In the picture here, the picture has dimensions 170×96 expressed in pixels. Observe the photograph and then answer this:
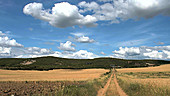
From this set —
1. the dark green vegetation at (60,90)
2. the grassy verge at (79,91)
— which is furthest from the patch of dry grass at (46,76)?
the grassy verge at (79,91)

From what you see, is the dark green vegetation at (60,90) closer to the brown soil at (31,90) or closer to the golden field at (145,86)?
the brown soil at (31,90)

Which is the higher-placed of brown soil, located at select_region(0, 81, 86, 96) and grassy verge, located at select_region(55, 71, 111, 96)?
grassy verge, located at select_region(55, 71, 111, 96)

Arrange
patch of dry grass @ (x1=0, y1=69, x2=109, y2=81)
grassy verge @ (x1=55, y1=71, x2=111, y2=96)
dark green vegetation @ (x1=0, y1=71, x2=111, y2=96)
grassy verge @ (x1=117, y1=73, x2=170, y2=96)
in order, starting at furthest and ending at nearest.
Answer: patch of dry grass @ (x1=0, y1=69, x2=109, y2=81) < dark green vegetation @ (x1=0, y1=71, x2=111, y2=96) < grassy verge @ (x1=55, y1=71, x2=111, y2=96) < grassy verge @ (x1=117, y1=73, x2=170, y2=96)

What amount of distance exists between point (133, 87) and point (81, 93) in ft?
26.4

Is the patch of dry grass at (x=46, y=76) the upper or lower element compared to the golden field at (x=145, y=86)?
lower

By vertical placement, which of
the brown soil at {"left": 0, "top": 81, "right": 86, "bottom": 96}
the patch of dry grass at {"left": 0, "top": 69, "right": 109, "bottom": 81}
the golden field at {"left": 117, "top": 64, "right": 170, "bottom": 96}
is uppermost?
the golden field at {"left": 117, "top": 64, "right": 170, "bottom": 96}

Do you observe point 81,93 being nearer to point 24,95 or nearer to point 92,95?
point 92,95

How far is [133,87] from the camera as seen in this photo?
65.2ft

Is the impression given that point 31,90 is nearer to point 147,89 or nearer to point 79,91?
point 79,91

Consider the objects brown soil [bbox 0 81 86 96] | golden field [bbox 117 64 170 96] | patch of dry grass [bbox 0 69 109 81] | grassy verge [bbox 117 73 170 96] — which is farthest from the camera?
patch of dry grass [bbox 0 69 109 81]

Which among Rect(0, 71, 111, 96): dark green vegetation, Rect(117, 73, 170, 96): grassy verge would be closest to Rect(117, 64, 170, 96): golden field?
Rect(117, 73, 170, 96): grassy verge

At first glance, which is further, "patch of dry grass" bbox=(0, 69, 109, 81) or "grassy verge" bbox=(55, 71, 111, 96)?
"patch of dry grass" bbox=(0, 69, 109, 81)

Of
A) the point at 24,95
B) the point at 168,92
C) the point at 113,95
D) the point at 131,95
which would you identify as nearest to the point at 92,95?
the point at 113,95

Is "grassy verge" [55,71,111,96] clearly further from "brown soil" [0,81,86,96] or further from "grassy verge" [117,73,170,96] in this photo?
"grassy verge" [117,73,170,96]
